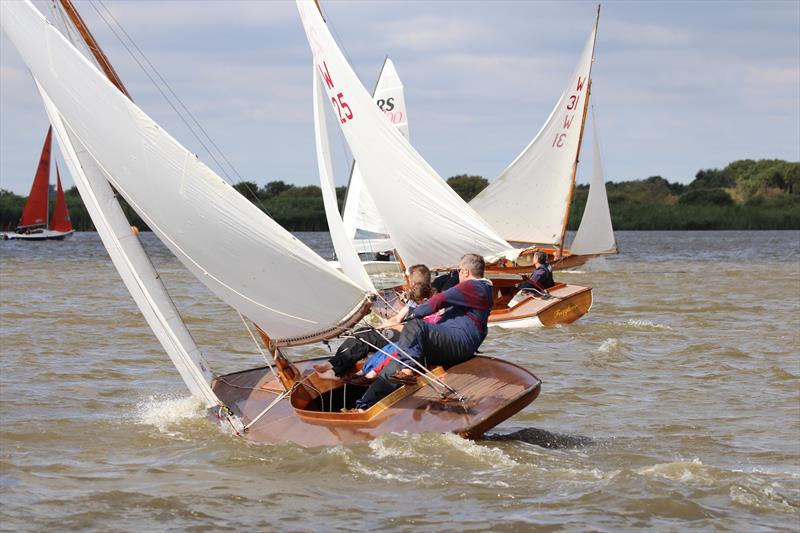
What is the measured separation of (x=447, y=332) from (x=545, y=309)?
858 cm

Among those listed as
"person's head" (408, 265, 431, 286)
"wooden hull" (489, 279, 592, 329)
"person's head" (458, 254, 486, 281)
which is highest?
"person's head" (458, 254, 486, 281)

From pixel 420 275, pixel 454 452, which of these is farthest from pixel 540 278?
pixel 454 452

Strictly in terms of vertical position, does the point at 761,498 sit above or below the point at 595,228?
below

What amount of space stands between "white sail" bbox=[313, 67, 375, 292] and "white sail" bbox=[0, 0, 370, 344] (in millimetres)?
440

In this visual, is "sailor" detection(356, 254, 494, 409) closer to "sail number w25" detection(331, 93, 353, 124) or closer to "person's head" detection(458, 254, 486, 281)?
"person's head" detection(458, 254, 486, 281)

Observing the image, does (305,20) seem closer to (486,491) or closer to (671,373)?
(671,373)

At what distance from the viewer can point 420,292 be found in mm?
9039

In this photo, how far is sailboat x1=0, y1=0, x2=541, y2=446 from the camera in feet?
25.6

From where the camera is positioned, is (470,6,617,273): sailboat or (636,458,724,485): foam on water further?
(470,6,617,273): sailboat

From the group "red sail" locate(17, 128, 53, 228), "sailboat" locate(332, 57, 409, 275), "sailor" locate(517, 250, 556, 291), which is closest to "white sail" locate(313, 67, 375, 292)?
"sailor" locate(517, 250, 556, 291)

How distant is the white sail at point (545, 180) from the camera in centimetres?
2477

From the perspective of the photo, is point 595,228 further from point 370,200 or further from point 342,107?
point 342,107

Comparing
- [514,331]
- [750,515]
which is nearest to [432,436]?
[750,515]

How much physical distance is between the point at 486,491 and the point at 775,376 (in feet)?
21.8
